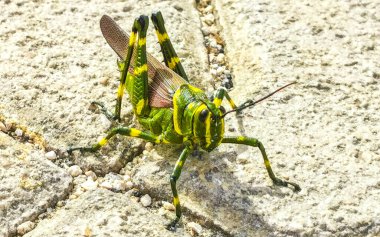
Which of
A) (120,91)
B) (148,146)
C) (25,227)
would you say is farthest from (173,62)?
(25,227)

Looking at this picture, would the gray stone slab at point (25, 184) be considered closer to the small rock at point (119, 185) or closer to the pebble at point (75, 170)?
the pebble at point (75, 170)

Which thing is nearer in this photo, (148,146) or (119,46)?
(148,146)

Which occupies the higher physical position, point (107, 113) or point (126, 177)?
point (107, 113)

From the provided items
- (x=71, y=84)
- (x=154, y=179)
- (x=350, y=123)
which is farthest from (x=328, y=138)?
(x=71, y=84)

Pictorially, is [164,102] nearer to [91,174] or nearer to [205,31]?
[91,174]

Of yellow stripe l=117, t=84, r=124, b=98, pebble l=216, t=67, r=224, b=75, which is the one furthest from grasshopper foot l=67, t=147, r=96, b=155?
pebble l=216, t=67, r=224, b=75

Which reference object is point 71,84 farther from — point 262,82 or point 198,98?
point 262,82
